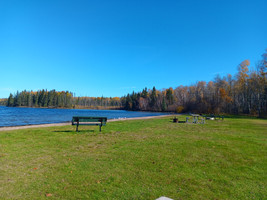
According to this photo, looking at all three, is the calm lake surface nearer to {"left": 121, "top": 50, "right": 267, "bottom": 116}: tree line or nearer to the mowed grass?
the mowed grass

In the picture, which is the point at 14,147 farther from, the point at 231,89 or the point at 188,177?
the point at 231,89

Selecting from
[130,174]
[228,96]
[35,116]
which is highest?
[228,96]

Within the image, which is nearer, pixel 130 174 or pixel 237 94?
pixel 130 174

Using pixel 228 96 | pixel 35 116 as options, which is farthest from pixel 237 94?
pixel 35 116

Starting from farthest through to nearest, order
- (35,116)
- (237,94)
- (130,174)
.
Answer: (237,94) → (35,116) → (130,174)

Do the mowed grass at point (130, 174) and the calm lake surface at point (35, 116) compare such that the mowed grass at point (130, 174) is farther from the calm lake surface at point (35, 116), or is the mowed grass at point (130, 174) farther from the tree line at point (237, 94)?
the tree line at point (237, 94)

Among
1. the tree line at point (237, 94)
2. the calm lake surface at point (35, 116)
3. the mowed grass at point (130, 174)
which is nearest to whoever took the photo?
the mowed grass at point (130, 174)

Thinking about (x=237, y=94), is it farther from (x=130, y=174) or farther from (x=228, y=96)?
(x=130, y=174)

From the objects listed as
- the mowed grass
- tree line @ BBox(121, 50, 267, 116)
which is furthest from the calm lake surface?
tree line @ BBox(121, 50, 267, 116)

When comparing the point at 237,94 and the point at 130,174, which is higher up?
the point at 237,94

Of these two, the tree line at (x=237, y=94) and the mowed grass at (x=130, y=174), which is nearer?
the mowed grass at (x=130, y=174)

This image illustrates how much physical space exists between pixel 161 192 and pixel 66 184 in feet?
7.14

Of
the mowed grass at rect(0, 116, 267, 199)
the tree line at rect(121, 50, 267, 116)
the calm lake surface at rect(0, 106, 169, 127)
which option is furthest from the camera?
the tree line at rect(121, 50, 267, 116)

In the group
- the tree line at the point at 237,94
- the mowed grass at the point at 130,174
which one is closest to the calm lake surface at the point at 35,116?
the mowed grass at the point at 130,174
